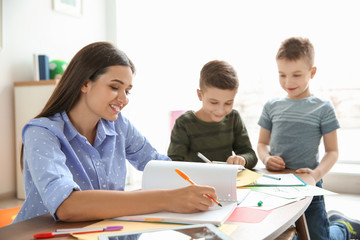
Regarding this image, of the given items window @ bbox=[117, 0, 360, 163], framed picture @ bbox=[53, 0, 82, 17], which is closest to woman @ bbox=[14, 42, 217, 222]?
framed picture @ bbox=[53, 0, 82, 17]

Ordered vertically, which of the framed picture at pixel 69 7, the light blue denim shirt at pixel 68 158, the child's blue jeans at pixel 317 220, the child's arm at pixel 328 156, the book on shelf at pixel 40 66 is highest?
the framed picture at pixel 69 7

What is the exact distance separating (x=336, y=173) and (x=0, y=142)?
2.91 meters

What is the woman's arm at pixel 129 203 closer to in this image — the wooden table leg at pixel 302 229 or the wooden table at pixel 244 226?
the wooden table at pixel 244 226

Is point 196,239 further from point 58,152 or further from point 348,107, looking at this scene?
point 348,107

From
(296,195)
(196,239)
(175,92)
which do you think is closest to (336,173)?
(175,92)

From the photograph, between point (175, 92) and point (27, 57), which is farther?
point (175, 92)

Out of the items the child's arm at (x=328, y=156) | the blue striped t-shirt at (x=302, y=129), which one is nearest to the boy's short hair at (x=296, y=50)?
the blue striped t-shirt at (x=302, y=129)

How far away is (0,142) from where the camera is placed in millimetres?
3107

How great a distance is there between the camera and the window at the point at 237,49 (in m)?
3.60

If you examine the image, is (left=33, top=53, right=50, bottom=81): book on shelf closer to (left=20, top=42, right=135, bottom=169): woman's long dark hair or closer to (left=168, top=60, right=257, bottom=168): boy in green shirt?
(left=168, top=60, right=257, bottom=168): boy in green shirt

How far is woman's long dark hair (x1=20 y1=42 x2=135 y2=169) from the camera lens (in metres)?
1.16

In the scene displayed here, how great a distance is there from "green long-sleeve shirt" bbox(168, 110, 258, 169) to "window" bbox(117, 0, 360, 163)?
2250mm

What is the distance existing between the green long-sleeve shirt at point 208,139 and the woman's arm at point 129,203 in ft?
2.37

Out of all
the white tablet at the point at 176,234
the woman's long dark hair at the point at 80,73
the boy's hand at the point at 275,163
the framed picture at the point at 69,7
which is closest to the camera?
the white tablet at the point at 176,234
